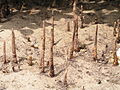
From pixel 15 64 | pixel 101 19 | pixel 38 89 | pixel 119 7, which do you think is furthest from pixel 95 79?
pixel 119 7

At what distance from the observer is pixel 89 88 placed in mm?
4121

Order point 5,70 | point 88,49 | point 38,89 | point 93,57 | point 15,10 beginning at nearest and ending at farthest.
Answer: point 38,89, point 5,70, point 93,57, point 88,49, point 15,10

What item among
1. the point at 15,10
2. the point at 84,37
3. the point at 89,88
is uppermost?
the point at 15,10

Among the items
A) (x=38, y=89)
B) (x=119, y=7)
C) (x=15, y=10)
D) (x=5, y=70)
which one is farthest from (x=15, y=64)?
(x=119, y=7)

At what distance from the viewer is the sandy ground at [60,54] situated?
4.17 metres

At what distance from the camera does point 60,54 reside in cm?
488

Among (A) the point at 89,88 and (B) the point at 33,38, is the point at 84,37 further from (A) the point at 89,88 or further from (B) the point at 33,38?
(A) the point at 89,88

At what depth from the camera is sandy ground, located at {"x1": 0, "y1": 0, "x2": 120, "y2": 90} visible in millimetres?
4172

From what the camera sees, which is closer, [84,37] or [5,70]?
[5,70]

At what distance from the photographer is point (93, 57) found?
473cm

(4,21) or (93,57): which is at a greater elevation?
(4,21)

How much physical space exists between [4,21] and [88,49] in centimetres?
172

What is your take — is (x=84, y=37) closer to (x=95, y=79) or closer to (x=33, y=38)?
(x=33, y=38)

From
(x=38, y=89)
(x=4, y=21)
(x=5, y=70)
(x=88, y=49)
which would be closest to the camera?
(x=38, y=89)
